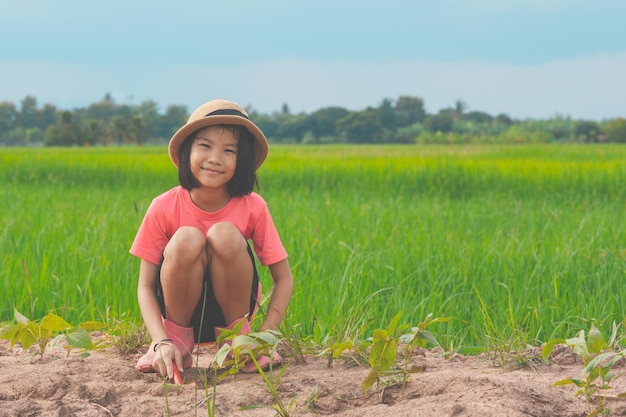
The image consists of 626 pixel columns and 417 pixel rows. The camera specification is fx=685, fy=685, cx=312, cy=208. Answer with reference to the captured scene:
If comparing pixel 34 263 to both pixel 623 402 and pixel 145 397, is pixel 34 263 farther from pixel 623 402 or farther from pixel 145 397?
pixel 623 402

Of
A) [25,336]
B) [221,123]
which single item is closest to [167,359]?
[25,336]

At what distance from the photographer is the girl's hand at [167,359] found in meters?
2.00

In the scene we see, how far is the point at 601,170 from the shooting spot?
902 cm

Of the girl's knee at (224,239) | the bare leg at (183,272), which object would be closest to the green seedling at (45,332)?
the bare leg at (183,272)

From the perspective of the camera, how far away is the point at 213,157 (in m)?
2.07

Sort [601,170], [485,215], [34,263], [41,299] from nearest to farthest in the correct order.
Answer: [41,299], [34,263], [485,215], [601,170]

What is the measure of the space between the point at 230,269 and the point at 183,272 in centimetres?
→ 14

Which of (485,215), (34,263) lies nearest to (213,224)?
(34,263)

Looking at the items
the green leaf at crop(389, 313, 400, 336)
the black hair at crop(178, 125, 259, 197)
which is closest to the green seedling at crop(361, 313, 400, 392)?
the green leaf at crop(389, 313, 400, 336)

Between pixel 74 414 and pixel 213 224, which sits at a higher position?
pixel 213 224

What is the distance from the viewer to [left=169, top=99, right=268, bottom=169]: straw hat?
2061 mm

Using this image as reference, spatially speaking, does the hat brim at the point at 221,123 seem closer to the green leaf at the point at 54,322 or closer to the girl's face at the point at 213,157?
the girl's face at the point at 213,157

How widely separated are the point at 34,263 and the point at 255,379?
2.13 meters

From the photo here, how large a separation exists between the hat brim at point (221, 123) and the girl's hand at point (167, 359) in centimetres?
59
